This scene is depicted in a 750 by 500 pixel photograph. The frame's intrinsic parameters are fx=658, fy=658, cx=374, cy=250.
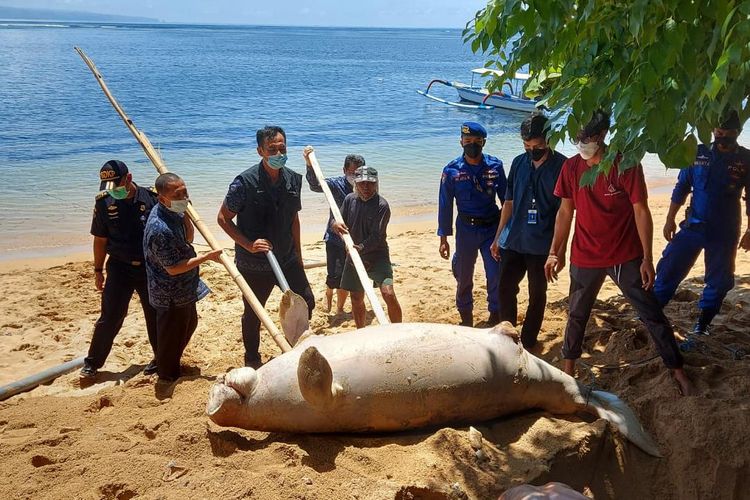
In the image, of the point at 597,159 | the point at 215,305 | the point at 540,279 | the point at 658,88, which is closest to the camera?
the point at 658,88

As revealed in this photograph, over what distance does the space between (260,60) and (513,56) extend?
5523 centimetres

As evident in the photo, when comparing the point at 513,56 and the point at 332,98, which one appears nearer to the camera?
the point at 513,56

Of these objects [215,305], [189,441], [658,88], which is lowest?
[215,305]

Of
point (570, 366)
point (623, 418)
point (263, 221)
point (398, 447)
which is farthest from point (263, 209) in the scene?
point (623, 418)

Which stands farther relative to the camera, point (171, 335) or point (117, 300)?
point (117, 300)

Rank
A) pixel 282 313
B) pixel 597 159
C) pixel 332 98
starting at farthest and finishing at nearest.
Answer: pixel 332 98
pixel 282 313
pixel 597 159

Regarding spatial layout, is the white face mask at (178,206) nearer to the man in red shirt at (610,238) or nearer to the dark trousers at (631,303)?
the man in red shirt at (610,238)

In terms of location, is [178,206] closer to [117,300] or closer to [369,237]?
[117,300]

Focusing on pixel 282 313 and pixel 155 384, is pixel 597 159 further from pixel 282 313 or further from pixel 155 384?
pixel 155 384

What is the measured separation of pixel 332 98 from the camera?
33281 millimetres

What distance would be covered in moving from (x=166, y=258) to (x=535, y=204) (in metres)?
2.81

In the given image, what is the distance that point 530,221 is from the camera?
512cm

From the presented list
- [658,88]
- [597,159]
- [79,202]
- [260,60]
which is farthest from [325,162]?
[260,60]

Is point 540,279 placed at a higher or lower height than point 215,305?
higher
